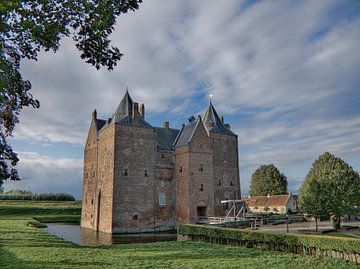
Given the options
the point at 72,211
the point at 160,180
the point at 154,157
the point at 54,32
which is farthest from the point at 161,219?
the point at 54,32

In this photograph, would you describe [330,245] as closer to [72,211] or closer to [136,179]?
[136,179]

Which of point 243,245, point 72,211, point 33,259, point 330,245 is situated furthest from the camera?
point 72,211

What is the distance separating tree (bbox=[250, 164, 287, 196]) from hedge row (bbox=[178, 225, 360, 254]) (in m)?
48.6

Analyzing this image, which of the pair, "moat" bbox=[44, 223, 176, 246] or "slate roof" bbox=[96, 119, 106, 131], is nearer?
"moat" bbox=[44, 223, 176, 246]

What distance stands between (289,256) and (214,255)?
133 inches

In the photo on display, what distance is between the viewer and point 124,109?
3697cm

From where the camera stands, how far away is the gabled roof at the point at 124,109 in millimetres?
36500

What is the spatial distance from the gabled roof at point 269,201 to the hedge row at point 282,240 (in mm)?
38344

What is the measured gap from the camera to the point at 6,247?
582 inches

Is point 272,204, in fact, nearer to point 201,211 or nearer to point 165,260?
point 201,211

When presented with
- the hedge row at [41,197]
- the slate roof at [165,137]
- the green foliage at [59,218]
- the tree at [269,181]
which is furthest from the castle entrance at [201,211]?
the hedge row at [41,197]

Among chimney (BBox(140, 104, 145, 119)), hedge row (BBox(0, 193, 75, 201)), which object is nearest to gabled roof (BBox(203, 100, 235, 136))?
chimney (BBox(140, 104, 145, 119))

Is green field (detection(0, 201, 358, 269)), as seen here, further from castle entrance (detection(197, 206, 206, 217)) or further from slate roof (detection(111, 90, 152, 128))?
castle entrance (detection(197, 206, 206, 217))

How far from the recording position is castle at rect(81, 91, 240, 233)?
34.0 m
